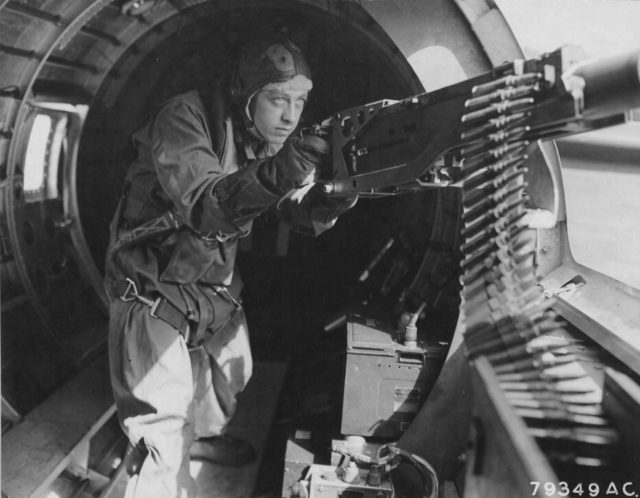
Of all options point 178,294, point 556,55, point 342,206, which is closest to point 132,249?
point 178,294

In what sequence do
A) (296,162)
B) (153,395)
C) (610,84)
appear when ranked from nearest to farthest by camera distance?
(610,84), (296,162), (153,395)

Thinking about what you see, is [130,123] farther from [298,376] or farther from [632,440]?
[632,440]

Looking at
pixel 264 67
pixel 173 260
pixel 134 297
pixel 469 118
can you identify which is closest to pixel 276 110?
pixel 264 67

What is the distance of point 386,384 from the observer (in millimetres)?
2682

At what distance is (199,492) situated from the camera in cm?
317

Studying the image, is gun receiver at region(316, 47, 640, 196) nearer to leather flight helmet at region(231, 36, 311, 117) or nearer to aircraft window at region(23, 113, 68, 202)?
leather flight helmet at region(231, 36, 311, 117)

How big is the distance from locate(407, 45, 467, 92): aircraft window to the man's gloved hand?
538 millimetres

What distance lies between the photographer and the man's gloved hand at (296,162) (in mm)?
2129

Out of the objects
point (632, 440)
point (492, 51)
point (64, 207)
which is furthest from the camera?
point (64, 207)

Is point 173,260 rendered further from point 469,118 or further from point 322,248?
point 322,248

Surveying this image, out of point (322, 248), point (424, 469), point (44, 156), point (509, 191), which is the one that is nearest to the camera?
point (509, 191)

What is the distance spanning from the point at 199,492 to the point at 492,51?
2471 millimetres

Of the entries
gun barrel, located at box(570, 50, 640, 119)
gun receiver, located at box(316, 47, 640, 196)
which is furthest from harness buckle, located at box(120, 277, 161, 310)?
gun barrel, located at box(570, 50, 640, 119)

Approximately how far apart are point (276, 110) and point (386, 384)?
4.20ft
